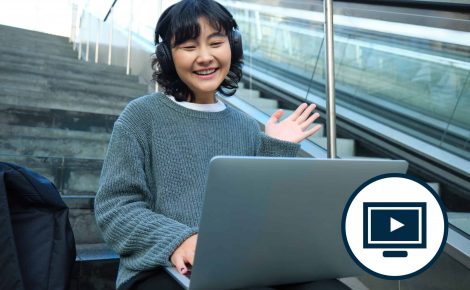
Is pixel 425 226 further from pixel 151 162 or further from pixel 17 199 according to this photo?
pixel 17 199

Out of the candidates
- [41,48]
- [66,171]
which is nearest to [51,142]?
[66,171]

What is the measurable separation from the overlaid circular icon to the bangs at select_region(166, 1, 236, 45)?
478mm

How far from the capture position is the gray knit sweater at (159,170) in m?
0.81

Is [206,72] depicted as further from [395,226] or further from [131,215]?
[395,226]

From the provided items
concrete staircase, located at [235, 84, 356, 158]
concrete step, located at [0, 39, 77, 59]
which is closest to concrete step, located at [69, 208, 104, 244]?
concrete staircase, located at [235, 84, 356, 158]

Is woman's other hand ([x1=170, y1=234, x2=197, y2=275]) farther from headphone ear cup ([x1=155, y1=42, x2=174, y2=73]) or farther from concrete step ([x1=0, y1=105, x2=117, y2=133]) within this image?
concrete step ([x1=0, y1=105, x2=117, y2=133])

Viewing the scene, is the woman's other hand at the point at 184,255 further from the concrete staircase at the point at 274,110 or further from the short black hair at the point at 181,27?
the concrete staircase at the point at 274,110

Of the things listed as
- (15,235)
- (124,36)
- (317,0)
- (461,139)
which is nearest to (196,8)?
(15,235)

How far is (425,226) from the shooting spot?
37.2 inches

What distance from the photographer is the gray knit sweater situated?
812 mm

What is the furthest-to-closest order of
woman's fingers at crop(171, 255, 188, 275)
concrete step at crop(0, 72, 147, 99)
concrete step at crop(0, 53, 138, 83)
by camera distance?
concrete step at crop(0, 53, 138, 83)
concrete step at crop(0, 72, 147, 99)
woman's fingers at crop(171, 255, 188, 275)

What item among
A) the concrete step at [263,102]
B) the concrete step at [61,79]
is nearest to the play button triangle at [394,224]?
the concrete step at [263,102]

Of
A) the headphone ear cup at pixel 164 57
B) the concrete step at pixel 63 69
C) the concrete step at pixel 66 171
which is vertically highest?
the headphone ear cup at pixel 164 57

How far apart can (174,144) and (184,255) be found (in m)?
0.28
